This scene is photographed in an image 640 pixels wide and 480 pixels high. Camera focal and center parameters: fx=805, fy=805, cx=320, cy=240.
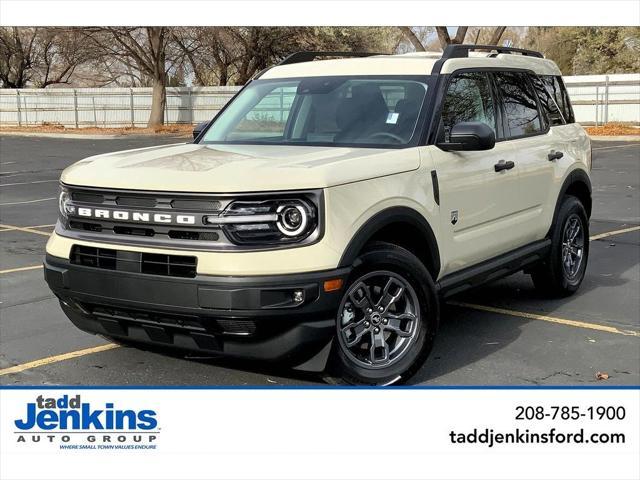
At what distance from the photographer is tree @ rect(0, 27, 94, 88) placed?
140 ft

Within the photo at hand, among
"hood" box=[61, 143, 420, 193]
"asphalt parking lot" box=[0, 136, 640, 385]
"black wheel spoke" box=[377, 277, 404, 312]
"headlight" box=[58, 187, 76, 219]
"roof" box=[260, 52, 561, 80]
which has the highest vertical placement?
"roof" box=[260, 52, 561, 80]

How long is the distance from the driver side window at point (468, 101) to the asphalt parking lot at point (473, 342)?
4.96 ft

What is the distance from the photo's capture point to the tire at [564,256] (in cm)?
672

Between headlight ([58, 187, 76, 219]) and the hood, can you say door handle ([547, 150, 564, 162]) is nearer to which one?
the hood

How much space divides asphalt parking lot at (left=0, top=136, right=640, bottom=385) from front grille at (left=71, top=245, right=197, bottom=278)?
85 centimetres

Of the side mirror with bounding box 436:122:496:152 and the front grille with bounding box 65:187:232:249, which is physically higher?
the side mirror with bounding box 436:122:496:152

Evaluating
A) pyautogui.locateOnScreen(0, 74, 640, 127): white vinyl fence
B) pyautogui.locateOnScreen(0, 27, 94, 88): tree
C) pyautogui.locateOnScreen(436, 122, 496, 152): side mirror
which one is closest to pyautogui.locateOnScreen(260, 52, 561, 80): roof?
pyautogui.locateOnScreen(436, 122, 496, 152): side mirror

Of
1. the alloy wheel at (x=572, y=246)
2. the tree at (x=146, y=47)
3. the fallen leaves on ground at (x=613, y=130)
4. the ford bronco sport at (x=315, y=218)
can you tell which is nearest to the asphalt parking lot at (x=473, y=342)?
the alloy wheel at (x=572, y=246)

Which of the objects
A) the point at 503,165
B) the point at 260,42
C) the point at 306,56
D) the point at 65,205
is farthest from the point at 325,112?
the point at 260,42

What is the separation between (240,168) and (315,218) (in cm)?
51

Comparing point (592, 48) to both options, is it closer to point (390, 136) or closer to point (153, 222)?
point (390, 136)

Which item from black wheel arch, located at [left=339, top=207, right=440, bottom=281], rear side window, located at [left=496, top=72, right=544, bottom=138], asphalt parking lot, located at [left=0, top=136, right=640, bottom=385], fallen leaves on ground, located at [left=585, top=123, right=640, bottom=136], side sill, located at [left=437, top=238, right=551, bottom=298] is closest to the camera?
black wheel arch, located at [left=339, top=207, right=440, bottom=281]

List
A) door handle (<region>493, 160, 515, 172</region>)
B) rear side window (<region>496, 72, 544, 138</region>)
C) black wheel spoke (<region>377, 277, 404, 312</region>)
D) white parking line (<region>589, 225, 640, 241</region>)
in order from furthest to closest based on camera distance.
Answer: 1. white parking line (<region>589, 225, 640, 241</region>)
2. rear side window (<region>496, 72, 544, 138</region>)
3. door handle (<region>493, 160, 515, 172</region>)
4. black wheel spoke (<region>377, 277, 404, 312</region>)

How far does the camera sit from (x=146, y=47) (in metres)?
39.5
